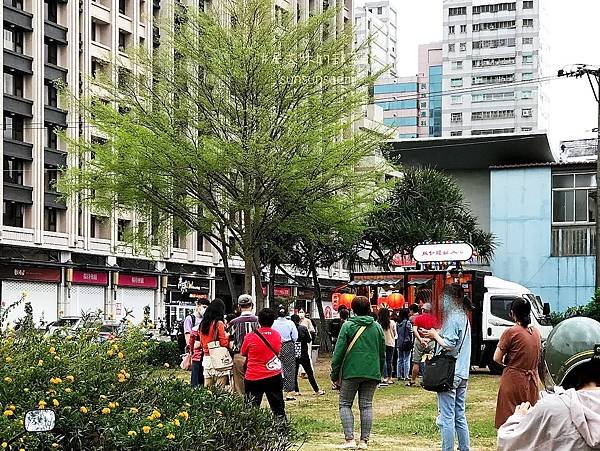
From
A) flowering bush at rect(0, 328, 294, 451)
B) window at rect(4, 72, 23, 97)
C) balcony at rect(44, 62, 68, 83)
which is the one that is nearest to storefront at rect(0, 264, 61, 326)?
window at rect(4, 72, 23, 97)

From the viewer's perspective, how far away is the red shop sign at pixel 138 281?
172 feet

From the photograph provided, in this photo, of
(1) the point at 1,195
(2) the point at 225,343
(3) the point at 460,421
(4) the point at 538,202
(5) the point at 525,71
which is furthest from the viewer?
(5) the point at 525,71

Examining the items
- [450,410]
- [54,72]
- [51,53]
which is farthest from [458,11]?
[450,410]

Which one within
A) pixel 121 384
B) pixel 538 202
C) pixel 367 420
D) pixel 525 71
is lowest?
pixel 367 420

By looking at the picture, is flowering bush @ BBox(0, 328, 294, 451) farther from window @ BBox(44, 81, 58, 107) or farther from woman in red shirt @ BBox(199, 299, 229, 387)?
window @ BBox(44, 81, 58, 107)

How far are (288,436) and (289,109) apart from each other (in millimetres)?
14513

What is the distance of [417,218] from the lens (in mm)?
41500

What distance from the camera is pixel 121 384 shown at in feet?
30.1

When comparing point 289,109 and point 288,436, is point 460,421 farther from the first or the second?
point 289,109

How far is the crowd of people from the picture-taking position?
350 cm

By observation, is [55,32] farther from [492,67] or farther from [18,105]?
[492,67]

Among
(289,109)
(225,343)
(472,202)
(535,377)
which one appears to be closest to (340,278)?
(472,202)

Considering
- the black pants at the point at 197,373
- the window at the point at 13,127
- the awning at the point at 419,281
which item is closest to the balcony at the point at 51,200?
the window at the point at 13,127

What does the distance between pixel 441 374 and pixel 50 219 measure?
40092mm
